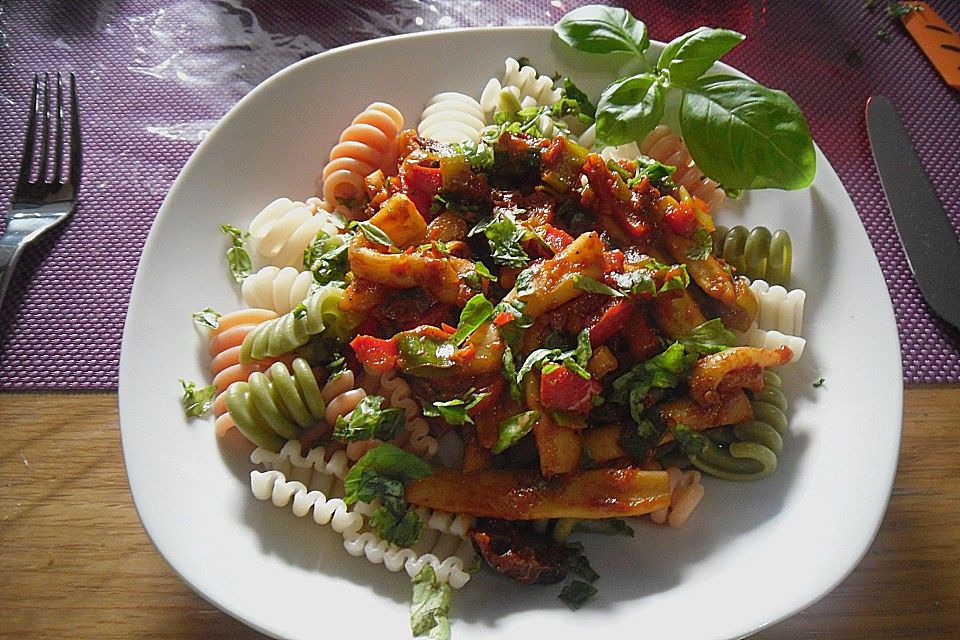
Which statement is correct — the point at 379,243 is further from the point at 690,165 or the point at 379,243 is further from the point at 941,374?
the point at 941,374

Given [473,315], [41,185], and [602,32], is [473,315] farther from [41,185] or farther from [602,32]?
[41,185]

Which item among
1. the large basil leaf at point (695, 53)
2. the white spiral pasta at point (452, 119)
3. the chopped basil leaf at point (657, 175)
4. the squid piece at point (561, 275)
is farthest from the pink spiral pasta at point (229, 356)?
the large basil leaf at point (695, 53)

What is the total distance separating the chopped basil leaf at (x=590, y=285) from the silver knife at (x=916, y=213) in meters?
1.63

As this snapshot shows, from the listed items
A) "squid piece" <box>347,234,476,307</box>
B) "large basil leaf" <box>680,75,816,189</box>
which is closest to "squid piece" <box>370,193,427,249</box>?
"squid piece" <box>347,234,476,307</box>

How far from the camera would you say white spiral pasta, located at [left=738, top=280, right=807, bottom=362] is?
2.84m

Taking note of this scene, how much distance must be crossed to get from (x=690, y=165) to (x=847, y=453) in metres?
1.29

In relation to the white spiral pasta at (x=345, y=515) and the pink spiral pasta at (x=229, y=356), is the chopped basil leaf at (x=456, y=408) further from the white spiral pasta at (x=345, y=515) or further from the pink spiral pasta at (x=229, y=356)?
the pink spiral pasta at (x=229, y=356)

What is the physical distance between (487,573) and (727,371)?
99 cm

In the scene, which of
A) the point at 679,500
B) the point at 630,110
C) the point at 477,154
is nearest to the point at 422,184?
the point at 477,154

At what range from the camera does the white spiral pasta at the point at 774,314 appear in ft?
9.33

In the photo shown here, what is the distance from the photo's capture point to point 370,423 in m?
2.46

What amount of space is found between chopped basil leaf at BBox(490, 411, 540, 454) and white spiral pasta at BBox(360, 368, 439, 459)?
238mm

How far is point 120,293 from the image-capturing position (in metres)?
3.29

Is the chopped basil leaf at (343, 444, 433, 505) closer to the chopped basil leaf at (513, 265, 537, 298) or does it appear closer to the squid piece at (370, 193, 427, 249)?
the chopped basil leaf at (513, 265, 537, 298)
